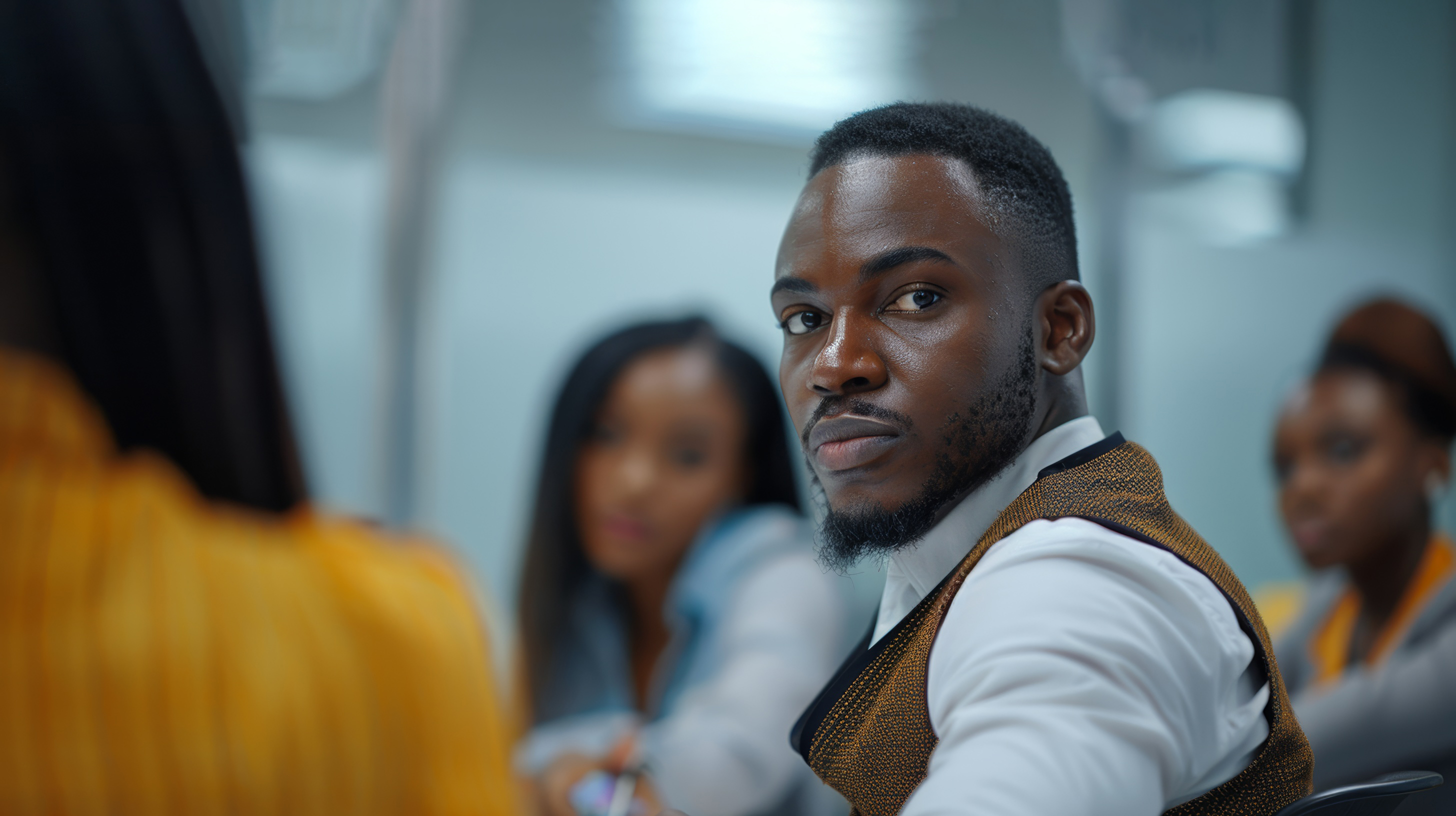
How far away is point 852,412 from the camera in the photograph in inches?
14.1

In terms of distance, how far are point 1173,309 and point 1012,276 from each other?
1.33 metres

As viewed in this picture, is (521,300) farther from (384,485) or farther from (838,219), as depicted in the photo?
(838,219)

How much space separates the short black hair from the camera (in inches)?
14.5

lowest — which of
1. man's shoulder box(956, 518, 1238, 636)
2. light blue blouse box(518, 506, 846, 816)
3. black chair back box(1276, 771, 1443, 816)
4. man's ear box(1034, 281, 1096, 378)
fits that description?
light blue blouse box(518, 506, 846, 816)

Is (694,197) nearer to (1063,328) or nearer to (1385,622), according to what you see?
(1385,622)

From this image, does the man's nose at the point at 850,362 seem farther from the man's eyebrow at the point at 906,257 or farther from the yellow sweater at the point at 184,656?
the yellow sweater at the point at 184,656

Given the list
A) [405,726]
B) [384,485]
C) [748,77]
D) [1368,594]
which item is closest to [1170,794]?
[405,726]

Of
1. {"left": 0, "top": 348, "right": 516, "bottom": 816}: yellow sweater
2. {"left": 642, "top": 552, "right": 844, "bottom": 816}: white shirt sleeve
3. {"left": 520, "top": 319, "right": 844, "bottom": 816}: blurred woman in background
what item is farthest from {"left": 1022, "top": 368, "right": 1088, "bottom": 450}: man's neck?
{"left": 520, "top": 319, "right": 844, "bottom": 816}: blurred woman in background

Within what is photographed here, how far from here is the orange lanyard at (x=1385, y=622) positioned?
113 cm

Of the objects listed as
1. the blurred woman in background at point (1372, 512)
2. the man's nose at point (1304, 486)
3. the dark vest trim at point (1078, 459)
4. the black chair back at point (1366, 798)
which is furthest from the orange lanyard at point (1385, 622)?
the dark vest trim at point (1078, 459)

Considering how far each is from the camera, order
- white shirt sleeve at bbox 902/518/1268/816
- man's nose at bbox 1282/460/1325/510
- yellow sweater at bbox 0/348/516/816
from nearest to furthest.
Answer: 1. white shirt sleeve at bbox 902/518/1268/816
2. yellow sweater at bbox 0/348/516/816
3. man's nose at bbox 1282/460/1325/510

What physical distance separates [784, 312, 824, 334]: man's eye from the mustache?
33 mm

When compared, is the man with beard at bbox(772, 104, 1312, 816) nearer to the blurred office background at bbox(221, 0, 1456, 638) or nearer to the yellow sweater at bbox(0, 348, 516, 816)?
the yellow sweater at bbox(0, 348, 516, 816)

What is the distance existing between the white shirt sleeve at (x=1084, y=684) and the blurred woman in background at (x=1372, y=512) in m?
0.87
